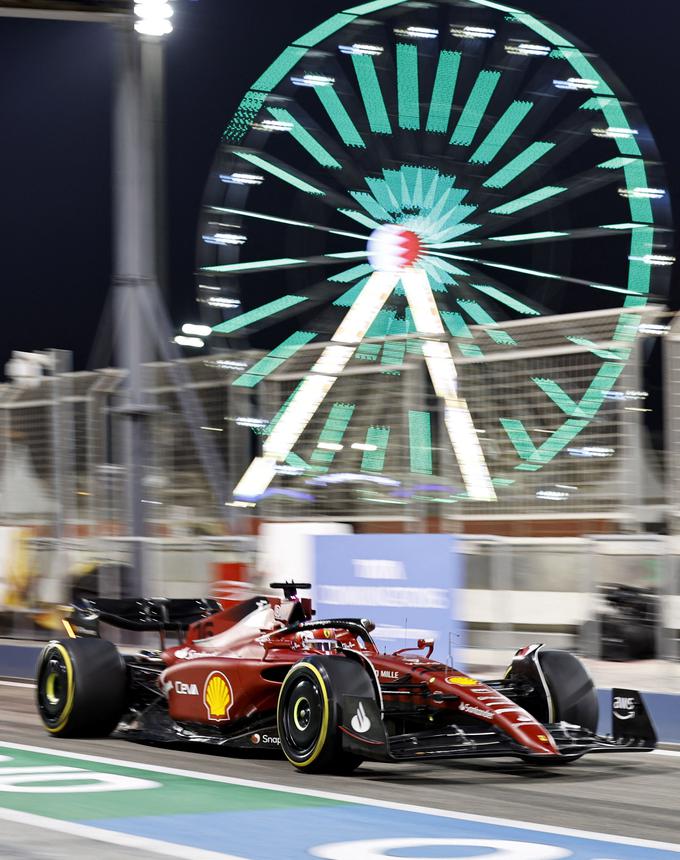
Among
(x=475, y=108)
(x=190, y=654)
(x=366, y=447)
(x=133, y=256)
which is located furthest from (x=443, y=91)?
(x=190, y=654)

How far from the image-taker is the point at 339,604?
13805 millimetres

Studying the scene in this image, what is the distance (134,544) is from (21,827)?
32.7ft

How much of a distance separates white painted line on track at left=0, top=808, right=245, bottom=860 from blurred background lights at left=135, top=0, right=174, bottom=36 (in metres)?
11.3

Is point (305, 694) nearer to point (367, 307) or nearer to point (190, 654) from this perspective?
point (190, 654)

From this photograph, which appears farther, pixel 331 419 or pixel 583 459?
pixel 583 459

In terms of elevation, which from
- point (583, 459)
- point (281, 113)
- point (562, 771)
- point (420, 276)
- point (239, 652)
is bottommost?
point (562, 771)

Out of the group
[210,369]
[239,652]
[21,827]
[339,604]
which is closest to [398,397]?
[210,369]

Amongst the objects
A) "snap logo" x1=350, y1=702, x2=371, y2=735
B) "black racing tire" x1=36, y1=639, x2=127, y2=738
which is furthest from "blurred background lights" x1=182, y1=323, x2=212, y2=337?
"snap logo" x1=350, y1=702, x2=371, y2=735

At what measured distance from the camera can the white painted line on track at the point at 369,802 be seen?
20.7ft

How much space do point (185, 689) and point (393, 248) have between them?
32.8 feet

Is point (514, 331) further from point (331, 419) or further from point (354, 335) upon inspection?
point (354, 335)

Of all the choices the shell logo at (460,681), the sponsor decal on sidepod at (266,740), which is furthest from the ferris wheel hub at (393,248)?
the shell logo at (460,681)

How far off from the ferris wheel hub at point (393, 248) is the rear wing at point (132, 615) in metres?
8.30

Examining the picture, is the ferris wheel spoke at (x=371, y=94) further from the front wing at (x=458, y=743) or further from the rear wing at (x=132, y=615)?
the front wing at (x=458, y=743)
